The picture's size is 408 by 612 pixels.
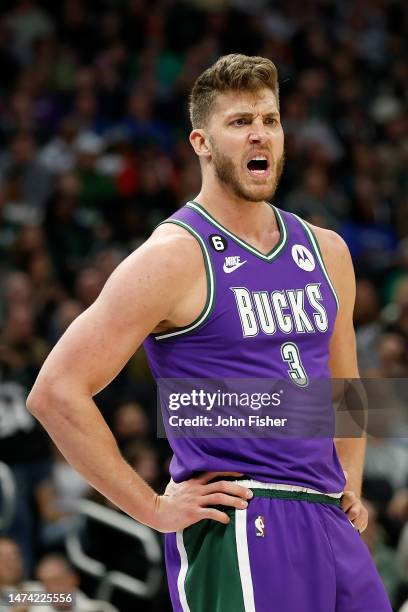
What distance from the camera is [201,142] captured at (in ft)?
13.0

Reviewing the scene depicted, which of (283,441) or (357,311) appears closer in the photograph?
(283,441)

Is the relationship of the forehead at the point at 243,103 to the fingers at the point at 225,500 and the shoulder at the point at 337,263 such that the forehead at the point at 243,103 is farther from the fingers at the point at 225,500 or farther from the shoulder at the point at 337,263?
the fingers at the point at 225,500

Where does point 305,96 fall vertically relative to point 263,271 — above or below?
above

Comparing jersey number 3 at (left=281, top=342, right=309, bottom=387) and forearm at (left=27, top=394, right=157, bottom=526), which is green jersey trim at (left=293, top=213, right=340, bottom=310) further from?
forearm at (left=27, top=394, right=157, bottom=526)

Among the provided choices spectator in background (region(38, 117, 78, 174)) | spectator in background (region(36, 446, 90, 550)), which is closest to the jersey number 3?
spectator in background (region(36, 446, 90, 550))

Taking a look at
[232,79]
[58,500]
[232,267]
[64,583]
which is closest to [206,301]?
[232,267]

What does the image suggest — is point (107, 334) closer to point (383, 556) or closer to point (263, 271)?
point (263, 271)

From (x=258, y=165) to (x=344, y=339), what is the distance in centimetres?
72

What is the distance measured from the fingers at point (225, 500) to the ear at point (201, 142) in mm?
1194

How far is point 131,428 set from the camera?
8.06 metres

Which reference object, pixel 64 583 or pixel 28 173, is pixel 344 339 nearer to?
pixel 64 583

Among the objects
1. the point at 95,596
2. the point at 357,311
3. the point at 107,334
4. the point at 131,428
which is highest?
the point at 107,334

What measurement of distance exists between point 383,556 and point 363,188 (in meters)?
5.72

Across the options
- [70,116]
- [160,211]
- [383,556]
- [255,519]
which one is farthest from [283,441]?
[70,116]
